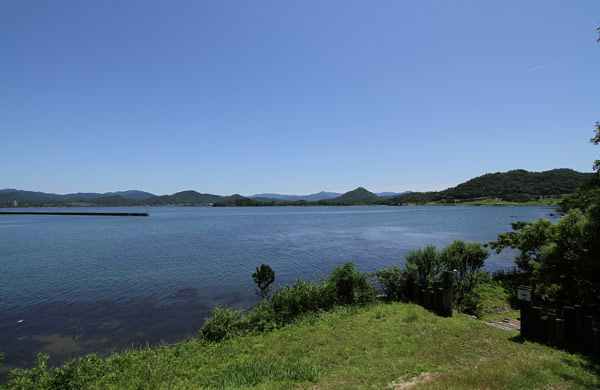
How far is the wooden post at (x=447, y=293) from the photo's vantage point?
12.3 meters

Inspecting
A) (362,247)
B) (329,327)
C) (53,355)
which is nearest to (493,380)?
(329,327)

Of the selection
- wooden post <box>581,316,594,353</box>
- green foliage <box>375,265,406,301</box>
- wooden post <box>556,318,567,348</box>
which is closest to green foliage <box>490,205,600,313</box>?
wooden post <box>581,316,594,353</box>

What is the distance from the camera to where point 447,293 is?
40.9 ft

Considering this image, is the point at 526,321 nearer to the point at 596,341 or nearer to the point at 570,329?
the point at 570,329

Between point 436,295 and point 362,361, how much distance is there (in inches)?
271

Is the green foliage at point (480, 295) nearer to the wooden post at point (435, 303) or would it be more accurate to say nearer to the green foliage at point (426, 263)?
the green foliage at point (426, 263)

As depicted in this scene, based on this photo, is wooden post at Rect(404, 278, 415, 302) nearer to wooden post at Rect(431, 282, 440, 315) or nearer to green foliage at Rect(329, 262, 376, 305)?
wooden post at Rect(431, 282, 440, 315)

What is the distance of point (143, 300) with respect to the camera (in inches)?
797

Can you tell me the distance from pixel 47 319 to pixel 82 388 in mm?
13608

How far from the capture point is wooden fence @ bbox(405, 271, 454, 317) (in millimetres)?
12375

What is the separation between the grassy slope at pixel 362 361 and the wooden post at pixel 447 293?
0.67 meters

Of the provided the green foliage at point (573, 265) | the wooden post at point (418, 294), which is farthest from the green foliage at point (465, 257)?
the wooden post at point (418, 294)

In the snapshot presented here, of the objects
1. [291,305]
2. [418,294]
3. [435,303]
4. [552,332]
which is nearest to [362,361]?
[291,305]

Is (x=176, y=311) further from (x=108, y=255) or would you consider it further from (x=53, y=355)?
(x=108, y=255)
